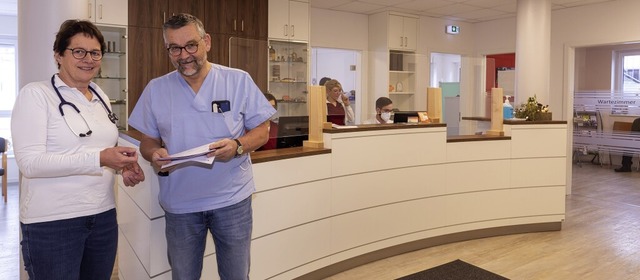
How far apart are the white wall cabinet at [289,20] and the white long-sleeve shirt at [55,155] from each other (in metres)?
4.86

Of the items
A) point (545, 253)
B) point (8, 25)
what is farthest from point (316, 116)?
point (8, 25)

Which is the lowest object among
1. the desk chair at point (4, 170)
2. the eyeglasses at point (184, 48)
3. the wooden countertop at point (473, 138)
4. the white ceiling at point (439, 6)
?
the desk chair at point (4, 170)

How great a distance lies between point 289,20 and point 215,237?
197 inches

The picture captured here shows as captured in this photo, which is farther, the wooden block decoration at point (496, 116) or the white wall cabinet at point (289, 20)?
the white wall cabinet at point (289, 20)

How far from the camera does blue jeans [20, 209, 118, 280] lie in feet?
5.62

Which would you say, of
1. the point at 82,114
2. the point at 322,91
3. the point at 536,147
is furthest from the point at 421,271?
the point at 82,114

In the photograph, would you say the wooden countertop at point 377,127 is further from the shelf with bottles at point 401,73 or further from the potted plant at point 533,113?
the shelf with bottles at point 401,73

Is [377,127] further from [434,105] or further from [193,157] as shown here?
[193,157]

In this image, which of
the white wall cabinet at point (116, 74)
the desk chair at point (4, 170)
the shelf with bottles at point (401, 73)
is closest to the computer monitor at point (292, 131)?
the white wall cabinet at point (116, 74)

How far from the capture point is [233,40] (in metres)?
3.45

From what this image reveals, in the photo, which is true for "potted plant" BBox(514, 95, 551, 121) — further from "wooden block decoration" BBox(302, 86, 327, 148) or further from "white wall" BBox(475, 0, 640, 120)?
"wooden block decoration" BBox(302, 86, 327, 148)

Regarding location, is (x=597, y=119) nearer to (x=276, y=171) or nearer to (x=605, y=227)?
(x=605, y=227)

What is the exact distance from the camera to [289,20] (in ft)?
21.6

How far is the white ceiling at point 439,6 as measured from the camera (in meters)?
7.11
